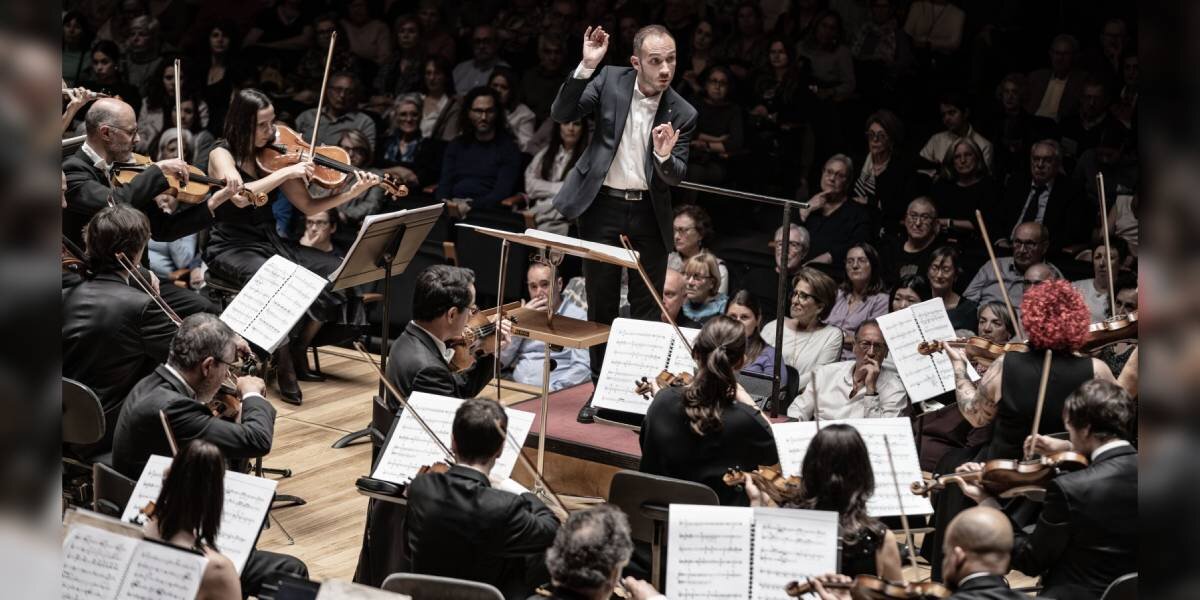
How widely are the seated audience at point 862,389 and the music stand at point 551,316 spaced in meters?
1.00

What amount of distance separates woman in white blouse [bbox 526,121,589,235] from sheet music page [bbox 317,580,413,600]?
4.72 m

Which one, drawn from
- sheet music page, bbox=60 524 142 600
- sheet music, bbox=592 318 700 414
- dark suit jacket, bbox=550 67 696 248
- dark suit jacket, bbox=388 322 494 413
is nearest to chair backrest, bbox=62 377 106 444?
dark suit jacket, bbox=388 322 494 413

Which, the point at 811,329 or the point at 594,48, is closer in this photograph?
the point at 594,48

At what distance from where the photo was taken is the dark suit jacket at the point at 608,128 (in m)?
5.08

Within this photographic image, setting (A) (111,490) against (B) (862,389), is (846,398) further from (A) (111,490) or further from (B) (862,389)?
(A) (111,490)

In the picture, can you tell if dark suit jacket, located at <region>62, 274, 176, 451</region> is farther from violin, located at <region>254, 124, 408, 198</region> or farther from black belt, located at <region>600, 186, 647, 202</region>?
black belt, located at <region>600, 186, 647, 202</region>

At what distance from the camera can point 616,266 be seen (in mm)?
5266

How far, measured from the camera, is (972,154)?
6633mm

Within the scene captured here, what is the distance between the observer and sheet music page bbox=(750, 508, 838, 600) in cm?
293

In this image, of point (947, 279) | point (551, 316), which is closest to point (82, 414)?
point (551, 316)

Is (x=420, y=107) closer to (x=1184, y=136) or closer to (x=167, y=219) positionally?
(x=167, y=219)

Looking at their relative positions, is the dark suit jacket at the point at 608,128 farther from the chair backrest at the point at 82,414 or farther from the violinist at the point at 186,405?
the chair backrest at the point at 82,414

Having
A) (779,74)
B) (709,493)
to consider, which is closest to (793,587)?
(709,493)

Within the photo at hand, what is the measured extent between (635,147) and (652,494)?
82.4 inches
